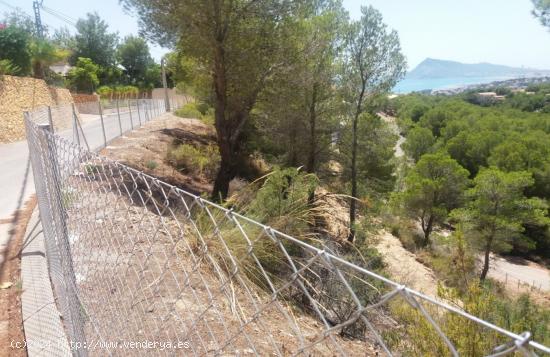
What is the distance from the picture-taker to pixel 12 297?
A: 3.53m

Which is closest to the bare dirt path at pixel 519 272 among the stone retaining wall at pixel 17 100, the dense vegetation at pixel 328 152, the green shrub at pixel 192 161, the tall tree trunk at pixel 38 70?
the dense vegetation at pixel 328 152

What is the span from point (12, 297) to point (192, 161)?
1013 centimetres

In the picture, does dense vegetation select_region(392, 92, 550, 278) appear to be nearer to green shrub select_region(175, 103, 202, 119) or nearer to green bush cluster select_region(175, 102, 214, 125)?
green bush cluster select_region(175, 102, 214, 125)

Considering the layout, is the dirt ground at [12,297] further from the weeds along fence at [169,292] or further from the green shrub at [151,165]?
the green shrub at [151,165]

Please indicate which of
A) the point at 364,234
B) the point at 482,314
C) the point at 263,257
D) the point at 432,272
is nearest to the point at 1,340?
the point at 263,257

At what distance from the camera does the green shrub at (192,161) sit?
13148 millimetres

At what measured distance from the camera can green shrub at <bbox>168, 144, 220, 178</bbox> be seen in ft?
43.1

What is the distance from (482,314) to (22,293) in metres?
4.39

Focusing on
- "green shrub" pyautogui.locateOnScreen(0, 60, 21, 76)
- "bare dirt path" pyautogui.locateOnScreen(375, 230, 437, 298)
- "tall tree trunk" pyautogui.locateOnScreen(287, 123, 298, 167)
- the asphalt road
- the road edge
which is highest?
"green shrub" pyautogui.locateOnScreen(0, 60, 21, 76)

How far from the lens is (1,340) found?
2895 millimetres

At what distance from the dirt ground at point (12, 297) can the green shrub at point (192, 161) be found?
25.6ft

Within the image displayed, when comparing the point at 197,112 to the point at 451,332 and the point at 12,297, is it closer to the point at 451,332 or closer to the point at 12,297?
the point at 12,297

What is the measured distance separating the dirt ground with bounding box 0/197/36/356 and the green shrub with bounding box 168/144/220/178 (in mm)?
7794

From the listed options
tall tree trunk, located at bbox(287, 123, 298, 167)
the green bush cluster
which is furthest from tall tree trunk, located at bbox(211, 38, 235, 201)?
the green bush cluster
